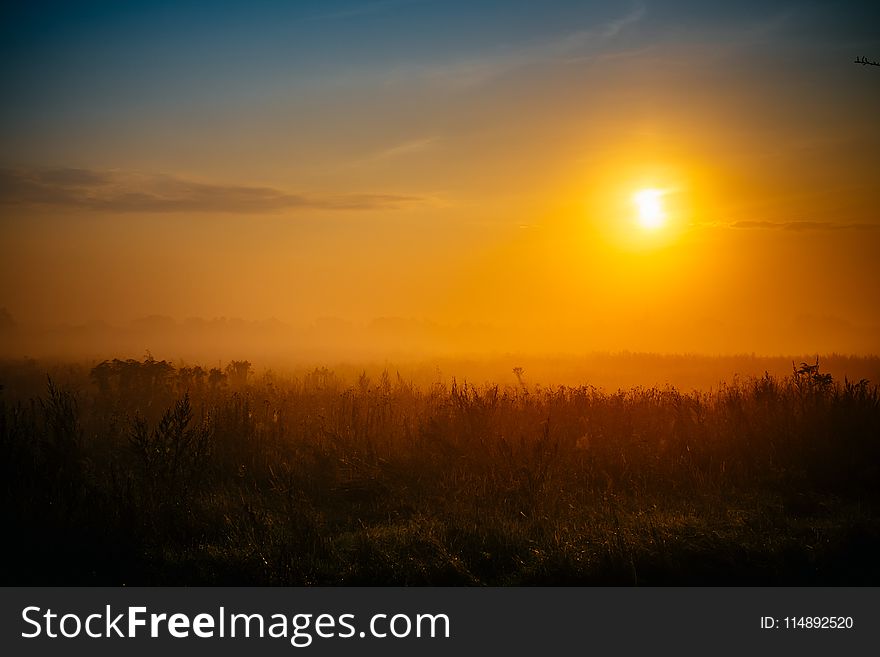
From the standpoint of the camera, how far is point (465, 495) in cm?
980

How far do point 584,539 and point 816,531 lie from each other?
8.83 ft

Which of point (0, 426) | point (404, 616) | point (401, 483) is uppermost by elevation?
point (0, 426)

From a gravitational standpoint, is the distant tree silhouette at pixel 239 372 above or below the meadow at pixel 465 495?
above

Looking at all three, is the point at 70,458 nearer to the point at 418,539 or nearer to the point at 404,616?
the point at 418,539

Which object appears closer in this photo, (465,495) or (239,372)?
(465,495)

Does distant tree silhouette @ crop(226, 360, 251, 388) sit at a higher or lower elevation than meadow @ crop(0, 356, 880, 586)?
higher

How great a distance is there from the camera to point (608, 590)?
23.1ft

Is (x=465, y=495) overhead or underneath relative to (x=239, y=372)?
underneath

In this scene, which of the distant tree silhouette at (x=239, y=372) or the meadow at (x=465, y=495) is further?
the distant tree silhouette at (x=239, y=372)

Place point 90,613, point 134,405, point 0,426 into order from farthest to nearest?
point 134,405 → point 0,426 → point 90,613

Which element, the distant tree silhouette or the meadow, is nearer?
the meadow

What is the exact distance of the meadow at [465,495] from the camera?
746cm

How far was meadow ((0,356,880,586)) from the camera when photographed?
746 centimetres

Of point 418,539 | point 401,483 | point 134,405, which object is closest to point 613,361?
point 134,405
